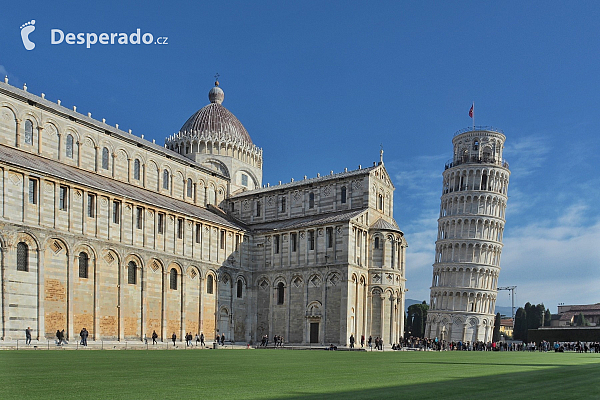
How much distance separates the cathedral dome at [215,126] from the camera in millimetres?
71250

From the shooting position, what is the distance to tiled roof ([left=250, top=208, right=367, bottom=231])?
56519mm

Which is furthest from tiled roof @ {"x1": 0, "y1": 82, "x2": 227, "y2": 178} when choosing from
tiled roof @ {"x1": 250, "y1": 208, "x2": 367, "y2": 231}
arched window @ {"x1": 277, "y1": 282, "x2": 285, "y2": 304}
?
arched window @ {"x1": 277, "y1": 282, "x2": 285, "y2": 304}

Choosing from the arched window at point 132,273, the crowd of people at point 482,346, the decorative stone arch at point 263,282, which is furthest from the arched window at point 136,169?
the crowd of people at point 482,346

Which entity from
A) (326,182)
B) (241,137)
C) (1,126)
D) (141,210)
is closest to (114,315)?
(141,210)

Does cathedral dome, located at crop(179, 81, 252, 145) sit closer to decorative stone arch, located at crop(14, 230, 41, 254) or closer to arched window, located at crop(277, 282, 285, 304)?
arched window, located at crop(277, 282, 285, 304)

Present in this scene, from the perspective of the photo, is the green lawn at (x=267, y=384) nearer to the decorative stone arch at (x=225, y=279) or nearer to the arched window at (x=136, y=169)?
Answer: the decorative stone arch at (x=225, y=279)

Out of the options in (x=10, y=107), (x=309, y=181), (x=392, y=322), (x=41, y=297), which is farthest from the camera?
(x=309, y=181)

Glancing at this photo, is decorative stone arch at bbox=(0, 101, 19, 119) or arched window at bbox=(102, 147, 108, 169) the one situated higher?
decorative stone arch at bbox=(0, 101, 19, 119)

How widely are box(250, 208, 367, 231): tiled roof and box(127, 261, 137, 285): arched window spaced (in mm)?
16028

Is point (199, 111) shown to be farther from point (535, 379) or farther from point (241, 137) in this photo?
point (535, 379)

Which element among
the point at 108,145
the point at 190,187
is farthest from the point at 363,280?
the point at 108,145

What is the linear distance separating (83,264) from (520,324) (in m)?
95.3

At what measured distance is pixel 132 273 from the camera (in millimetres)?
48156

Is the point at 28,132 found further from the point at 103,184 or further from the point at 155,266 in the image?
the point at 155,266
